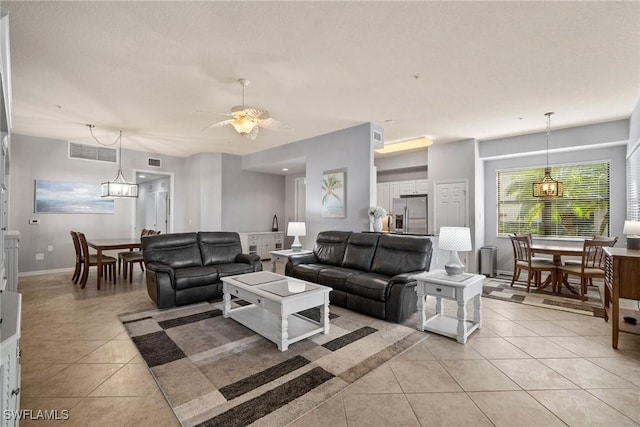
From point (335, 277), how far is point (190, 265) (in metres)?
2.18

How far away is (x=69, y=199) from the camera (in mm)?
6297

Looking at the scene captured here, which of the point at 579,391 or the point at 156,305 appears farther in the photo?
the point at 156,305

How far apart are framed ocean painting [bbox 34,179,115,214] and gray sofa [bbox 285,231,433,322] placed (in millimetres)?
4968

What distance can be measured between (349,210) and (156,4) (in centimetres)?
392

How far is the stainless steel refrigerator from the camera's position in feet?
21.7

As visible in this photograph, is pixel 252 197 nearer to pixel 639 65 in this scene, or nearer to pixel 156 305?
pixel 156 305

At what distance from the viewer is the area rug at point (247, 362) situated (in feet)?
6.28

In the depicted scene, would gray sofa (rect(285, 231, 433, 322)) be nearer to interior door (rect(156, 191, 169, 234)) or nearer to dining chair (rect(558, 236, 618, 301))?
dining chair (rect(558, 236, 618, 301))

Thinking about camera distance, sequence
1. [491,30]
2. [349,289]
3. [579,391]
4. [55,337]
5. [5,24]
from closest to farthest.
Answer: [5,24]
[579,391]
[491,30]
[55,337]
[349,289]

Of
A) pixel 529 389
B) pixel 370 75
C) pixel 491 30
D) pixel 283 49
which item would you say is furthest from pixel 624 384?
pixel 283 49

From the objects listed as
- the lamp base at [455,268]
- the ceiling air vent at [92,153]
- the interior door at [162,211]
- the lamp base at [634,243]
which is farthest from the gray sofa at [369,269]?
the interior door at [162,211]

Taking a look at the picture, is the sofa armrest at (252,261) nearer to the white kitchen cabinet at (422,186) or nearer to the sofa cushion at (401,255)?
the sofa cushion at (401,255)

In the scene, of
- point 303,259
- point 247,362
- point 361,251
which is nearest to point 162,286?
point 247,362

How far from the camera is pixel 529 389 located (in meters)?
2.12
